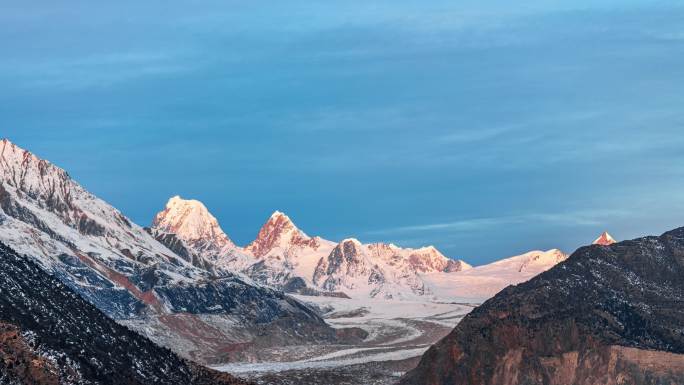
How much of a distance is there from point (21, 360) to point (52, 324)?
16.9 metres

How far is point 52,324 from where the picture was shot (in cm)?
17638

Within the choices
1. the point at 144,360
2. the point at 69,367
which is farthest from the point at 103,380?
the point at 144,360

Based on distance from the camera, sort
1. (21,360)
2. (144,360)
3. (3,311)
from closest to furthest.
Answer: (21,360)
(3,311)
(144,360)

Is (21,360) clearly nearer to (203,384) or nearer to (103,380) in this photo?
(103,380)

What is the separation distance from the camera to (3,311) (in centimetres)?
17038

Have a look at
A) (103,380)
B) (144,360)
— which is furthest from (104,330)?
(103,380)

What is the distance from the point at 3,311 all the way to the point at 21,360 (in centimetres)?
1206

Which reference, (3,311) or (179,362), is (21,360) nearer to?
(3,311)

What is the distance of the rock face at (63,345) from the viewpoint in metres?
161

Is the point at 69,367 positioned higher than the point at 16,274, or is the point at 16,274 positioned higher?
the point at 16,274

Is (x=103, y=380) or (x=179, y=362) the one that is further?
(x=179, y=362)

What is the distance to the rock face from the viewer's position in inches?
6332

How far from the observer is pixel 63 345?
170500 mm

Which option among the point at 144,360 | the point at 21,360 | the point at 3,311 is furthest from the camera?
the point at 144,360
